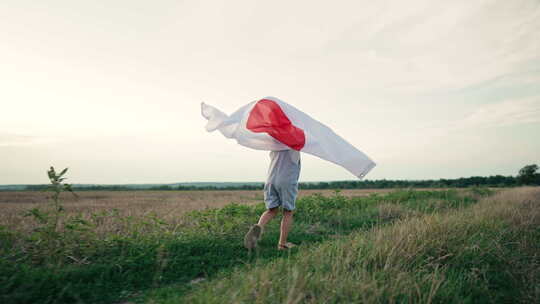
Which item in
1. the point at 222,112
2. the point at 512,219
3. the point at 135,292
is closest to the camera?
the point at 135,292

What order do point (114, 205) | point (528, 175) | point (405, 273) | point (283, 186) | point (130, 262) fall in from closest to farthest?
1. point (405, 273)
2. point (130, 262)
3. point (283, 186)
4. point (114, 205)
5. point (528, 175)

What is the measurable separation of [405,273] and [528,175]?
8459 cm

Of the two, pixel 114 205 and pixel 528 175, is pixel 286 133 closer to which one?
pixel 114 205

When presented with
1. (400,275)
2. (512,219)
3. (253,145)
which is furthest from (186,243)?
(512,219)

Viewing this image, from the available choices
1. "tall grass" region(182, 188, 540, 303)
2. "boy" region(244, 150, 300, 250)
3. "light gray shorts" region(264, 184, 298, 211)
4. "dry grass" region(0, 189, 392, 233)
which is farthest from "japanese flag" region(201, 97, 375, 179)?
"dry grass" region(0, 189, 392, 233)

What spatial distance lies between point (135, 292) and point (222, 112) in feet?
11.2

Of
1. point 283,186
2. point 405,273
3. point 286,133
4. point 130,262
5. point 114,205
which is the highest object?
point 286,133

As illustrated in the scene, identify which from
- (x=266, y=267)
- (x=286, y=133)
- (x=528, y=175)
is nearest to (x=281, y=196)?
(x=286, y=133)

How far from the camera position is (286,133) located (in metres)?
4.64

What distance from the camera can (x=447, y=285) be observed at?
2838 mm

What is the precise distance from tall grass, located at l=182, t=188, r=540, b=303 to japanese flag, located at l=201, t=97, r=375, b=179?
1.40m

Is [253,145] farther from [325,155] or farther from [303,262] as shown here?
[303,262]

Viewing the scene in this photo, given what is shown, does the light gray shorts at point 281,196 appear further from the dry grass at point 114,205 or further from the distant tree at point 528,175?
the distant tree at point 528,175

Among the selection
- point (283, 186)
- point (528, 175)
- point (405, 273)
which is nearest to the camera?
point (405, 273)
